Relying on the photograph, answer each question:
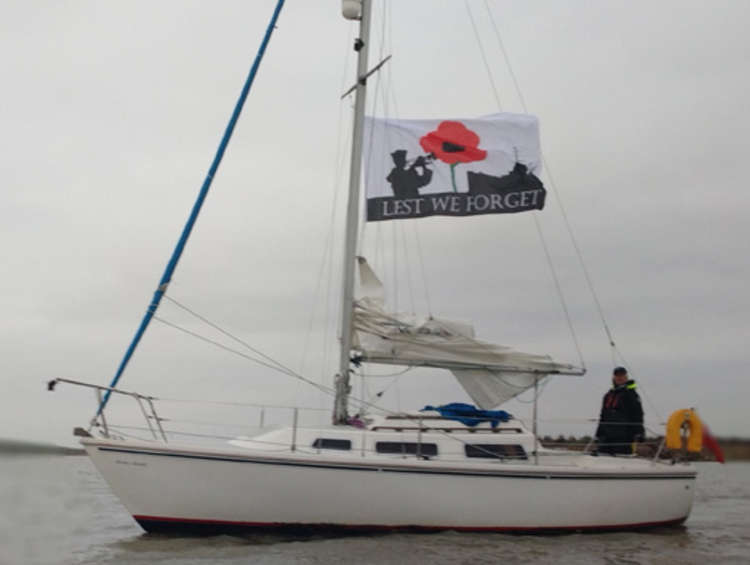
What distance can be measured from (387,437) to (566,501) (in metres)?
3.06

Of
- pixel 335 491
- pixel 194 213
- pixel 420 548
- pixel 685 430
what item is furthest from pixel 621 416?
pixel 194 213

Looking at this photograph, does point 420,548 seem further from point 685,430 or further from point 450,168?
point 450,168

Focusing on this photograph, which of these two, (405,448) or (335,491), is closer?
(335,491)

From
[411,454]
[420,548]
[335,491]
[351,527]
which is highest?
[411,454]

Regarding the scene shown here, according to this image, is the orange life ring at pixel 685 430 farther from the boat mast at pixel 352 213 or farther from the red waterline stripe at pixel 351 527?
the boat mast at pixel 352 213

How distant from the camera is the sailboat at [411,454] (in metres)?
11.1

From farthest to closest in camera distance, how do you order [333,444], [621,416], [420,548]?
[621,416] < [333,444] < [420,548]

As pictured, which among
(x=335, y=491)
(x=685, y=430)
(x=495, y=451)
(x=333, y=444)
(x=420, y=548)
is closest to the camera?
(x=420, y=548)

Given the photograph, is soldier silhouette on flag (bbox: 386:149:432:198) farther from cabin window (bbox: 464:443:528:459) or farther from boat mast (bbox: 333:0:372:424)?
cabin window (bbox: 464:443:528:459)

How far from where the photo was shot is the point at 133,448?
1107 centimetres

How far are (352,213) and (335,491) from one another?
479 cm

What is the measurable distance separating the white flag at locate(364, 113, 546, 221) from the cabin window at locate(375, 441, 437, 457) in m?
4.09

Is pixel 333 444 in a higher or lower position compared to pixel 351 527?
higher

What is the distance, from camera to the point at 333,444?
1191cm
